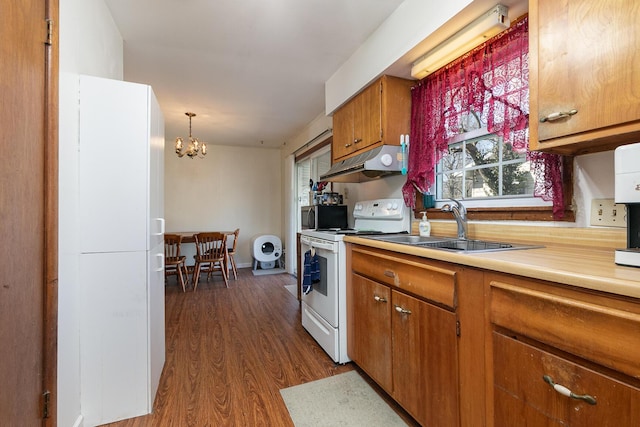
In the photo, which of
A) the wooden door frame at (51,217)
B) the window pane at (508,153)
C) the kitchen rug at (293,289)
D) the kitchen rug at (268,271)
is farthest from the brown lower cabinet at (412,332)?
the kitchen rug at (268,271)

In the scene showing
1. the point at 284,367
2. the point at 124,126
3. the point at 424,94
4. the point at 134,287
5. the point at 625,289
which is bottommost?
the point at 284,367

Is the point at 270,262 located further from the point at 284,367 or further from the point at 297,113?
the point at 284,367

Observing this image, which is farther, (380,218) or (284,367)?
(380,218)

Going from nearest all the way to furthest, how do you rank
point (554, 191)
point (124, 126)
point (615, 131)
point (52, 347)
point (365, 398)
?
point (615, 131) < point (52, 347) < point (554, 191) < point (124, 126) < point (365, 398)

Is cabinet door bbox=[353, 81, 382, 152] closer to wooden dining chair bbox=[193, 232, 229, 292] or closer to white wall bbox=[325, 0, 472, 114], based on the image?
white wall bbox=[325, 0, 472, 114]

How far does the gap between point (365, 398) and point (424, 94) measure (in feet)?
6.57

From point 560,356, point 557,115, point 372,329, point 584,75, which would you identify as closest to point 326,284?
point 372,329

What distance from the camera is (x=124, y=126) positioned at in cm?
152

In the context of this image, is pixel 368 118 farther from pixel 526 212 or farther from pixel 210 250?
pixel 210 250

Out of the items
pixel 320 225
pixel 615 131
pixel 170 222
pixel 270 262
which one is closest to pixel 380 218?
pixel 320 225

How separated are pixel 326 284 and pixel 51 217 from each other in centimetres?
162

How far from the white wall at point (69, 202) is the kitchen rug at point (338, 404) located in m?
1.05

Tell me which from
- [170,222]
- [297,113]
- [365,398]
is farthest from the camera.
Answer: [170,222]

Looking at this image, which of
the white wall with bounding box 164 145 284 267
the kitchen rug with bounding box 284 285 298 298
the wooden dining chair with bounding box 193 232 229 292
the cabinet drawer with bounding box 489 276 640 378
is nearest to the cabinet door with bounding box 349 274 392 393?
the cabinet drawer with bounding box 489 276 640 378
